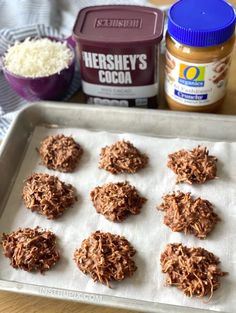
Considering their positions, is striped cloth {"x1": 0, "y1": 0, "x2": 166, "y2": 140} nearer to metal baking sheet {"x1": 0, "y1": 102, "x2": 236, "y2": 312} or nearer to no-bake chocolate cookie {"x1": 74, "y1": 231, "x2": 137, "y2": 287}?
metal baking sheet {"x1": 0, "y1": 102, "x2": 236, "y2": 312}

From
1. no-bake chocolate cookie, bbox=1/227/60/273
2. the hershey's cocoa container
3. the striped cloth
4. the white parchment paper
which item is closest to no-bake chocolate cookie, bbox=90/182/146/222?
the white parchment paper

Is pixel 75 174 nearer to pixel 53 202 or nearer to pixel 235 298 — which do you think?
pixel 53 202

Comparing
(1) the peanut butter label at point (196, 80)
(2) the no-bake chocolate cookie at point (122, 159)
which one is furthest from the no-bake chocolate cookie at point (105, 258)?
(1) the peanut butter label at point (196, 80)

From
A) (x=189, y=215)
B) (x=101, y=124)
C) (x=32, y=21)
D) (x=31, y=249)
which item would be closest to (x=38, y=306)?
(x=31, y=249)

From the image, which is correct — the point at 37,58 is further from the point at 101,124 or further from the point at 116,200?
the point at 116,200

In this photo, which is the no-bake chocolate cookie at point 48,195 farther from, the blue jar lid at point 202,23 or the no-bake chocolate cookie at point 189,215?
the blue jar lid at point 202,23

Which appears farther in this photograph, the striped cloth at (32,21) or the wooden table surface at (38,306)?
the striped cloth at (32,21)

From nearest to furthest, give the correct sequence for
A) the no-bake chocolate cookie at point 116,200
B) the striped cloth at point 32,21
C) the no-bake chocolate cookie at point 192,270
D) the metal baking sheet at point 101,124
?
the no-bake chocolate cookie at point 192,270 < the no-bake chocolate cookie at point 116,200 < the metal baking sheet at point 101,124 < the striped cloth at point 32,21

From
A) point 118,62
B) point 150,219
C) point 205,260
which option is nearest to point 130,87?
point 118,62
